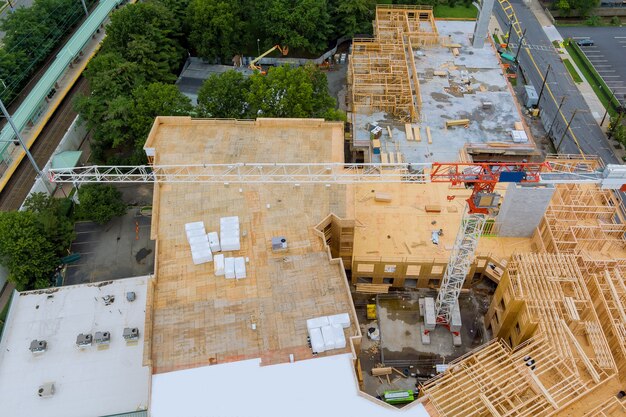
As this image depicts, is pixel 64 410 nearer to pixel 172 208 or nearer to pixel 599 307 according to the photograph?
pixel 172 208

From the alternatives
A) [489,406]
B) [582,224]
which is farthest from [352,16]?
[489,406]

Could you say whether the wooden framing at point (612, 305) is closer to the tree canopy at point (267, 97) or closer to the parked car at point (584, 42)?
the tree canopy at point (267, 97)

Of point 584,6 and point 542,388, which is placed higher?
point 584,6

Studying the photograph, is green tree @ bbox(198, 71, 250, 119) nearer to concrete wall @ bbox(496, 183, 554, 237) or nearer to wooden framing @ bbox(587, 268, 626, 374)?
concrete wall @ bbox(496, 183, 554, 237)

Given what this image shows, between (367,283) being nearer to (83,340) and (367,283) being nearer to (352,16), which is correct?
(83,340)

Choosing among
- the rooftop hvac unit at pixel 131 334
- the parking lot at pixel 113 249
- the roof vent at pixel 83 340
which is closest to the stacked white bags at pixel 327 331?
the rooftop hvac unit at pixel 131 334

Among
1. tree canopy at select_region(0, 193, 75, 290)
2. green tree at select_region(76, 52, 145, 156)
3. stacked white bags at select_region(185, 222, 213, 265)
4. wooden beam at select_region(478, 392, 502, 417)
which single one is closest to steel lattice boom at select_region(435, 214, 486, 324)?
wooden beam at select_region(478, 392, 502, 417)

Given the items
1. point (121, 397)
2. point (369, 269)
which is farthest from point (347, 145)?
point (121, 397)
